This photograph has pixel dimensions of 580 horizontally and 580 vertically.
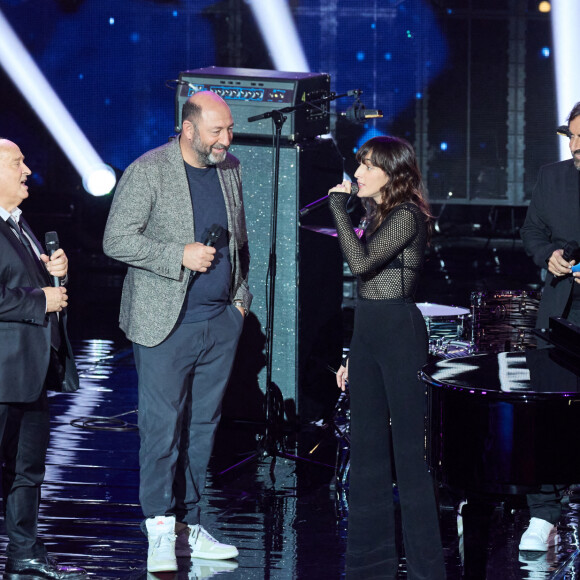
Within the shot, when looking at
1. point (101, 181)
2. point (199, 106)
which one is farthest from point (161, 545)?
point (101, 181)

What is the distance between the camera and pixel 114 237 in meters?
3.64

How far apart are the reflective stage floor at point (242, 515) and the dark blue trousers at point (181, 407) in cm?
29

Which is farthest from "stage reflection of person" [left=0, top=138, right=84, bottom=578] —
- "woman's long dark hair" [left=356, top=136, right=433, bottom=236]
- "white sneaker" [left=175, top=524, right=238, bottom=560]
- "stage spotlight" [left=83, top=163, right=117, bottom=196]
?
"stage spotlight" [left=83, top=163, right=117, bottom=196]

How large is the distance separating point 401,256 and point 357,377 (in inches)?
17.2

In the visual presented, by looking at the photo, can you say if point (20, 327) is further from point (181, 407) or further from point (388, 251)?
point (388, 251)

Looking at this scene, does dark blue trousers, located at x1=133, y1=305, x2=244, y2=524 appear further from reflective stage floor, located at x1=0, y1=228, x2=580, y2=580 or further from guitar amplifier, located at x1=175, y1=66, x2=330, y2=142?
guitar amplifier, located at x1=175, y1=66, x2=330, y2=142

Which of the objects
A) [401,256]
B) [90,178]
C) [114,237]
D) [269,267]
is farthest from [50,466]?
[90,178]

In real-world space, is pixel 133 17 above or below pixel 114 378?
above

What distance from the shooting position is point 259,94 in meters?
5.32

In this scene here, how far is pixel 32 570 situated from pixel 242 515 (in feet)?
3.71

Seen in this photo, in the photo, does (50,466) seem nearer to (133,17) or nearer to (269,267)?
(269,267)

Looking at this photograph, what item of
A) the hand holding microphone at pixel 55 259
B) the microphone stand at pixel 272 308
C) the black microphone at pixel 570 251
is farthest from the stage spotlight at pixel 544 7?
the hand holding microphone at pixel 55 259

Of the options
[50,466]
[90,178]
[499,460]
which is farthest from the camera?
[90,178]

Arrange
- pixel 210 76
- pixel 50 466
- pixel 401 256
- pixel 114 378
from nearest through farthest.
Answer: pixel 401 256 → pixel 50 466 → pixel 210 76 → pixel 114 378
